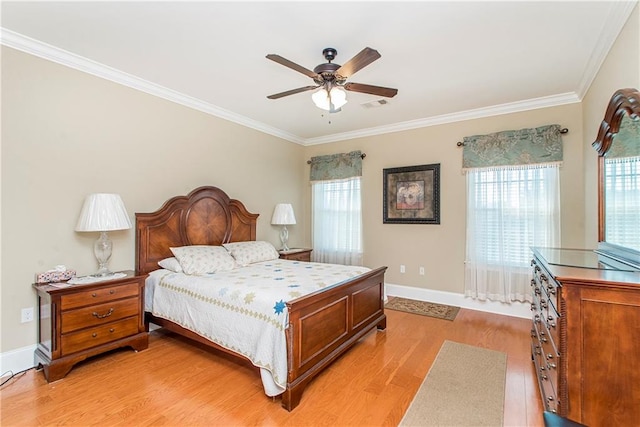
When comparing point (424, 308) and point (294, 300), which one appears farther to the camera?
point (424, 308)

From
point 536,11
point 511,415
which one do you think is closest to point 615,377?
point 511,415

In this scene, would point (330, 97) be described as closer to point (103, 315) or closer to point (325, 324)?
point (325, 324)

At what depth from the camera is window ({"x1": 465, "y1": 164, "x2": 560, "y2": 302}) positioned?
365cm

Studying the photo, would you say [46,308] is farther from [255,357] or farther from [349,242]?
[349,242]

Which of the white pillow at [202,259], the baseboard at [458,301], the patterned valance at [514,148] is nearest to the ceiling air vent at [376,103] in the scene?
the patterned valance at [514,148]

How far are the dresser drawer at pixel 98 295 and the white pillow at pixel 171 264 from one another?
38 centimetres

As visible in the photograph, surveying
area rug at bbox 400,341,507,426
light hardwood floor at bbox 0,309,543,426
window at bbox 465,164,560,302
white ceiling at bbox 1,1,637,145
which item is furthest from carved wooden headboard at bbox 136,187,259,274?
window at bbox 465,164,560,302

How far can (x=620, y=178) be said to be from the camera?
2238 millimetres

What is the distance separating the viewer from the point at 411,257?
461 cm

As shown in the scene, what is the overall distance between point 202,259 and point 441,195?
10.8ft

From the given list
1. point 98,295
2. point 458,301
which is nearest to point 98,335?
point 98,295

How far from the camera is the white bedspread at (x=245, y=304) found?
2.12m

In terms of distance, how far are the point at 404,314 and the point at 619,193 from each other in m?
2.50

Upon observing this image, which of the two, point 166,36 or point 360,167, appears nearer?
point 166,36
